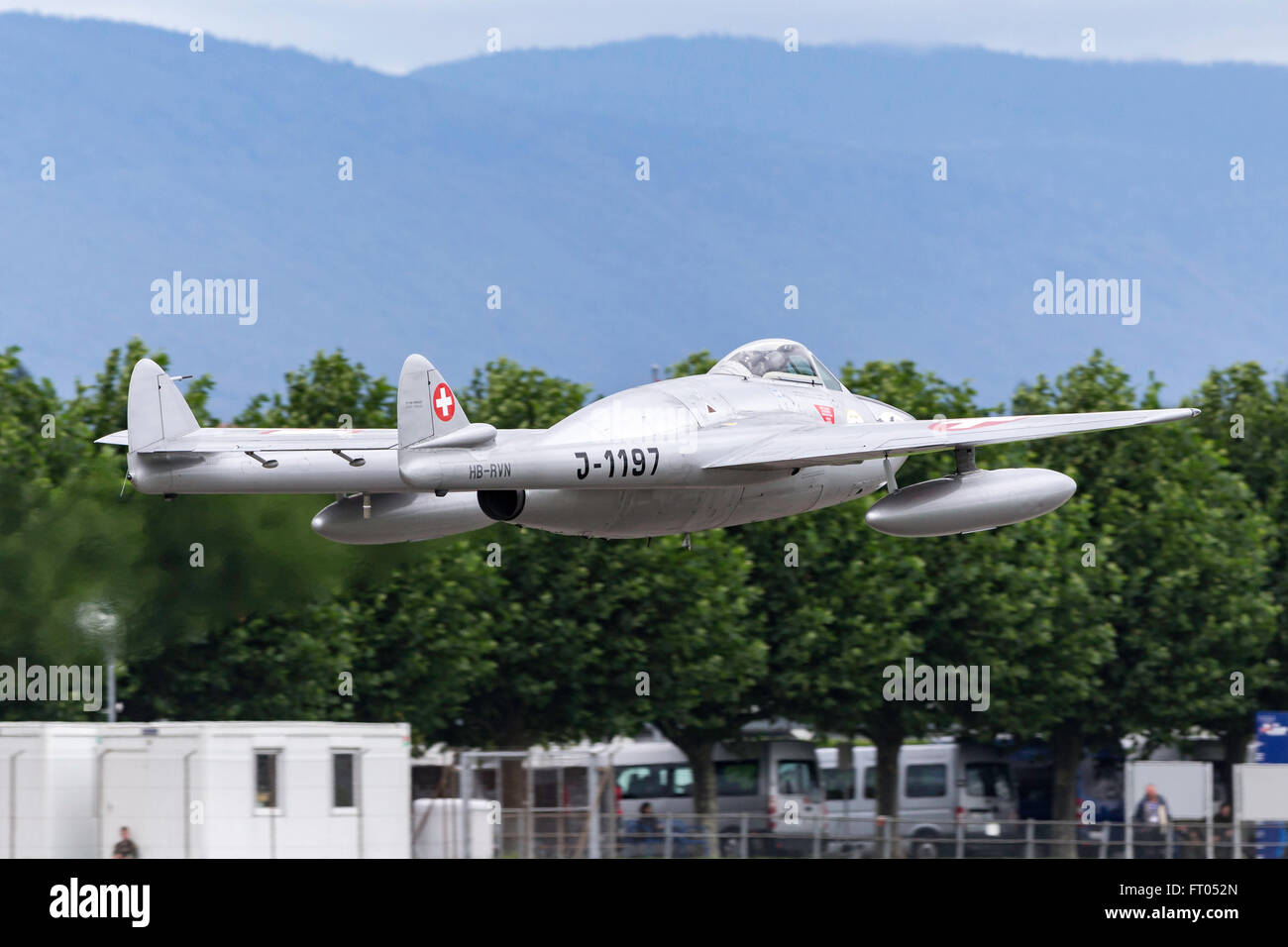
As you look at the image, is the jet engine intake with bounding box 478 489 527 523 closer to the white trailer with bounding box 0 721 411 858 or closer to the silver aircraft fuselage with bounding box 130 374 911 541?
the silver aircraft fuselage with bounding box 130 374 911 541

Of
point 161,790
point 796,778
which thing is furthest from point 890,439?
point 796,778

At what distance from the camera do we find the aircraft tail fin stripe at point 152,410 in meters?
26.9

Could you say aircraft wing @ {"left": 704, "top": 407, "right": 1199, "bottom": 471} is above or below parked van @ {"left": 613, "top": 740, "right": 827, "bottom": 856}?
above

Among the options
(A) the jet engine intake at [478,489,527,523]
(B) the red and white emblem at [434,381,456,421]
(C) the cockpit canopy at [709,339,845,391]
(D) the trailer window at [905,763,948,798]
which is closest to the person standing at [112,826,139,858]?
(A) the jet engine intake at [478,489,527,523]

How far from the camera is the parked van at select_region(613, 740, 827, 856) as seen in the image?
255 ft

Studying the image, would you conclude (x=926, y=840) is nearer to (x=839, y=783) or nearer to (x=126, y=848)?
(x=126, y=848)

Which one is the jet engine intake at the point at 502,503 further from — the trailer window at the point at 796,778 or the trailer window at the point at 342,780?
the trailer window at the point at 796,778

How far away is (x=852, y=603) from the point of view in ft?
223

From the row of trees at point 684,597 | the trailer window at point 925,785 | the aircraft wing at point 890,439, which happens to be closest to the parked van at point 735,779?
the trailer window at point 925,785

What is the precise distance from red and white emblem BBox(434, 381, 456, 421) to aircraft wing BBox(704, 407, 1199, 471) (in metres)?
4.57

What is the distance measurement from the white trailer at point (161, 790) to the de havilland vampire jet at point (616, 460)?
19.7 ft

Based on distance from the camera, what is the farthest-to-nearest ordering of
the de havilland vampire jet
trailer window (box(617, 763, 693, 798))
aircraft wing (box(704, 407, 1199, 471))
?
1. trailer window (box(617, 763, 693, 798))
2. aircraft wing (box(704, 407, 1199, 471))
3. the de havilland vampire jet

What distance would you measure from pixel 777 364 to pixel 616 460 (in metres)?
6.10
